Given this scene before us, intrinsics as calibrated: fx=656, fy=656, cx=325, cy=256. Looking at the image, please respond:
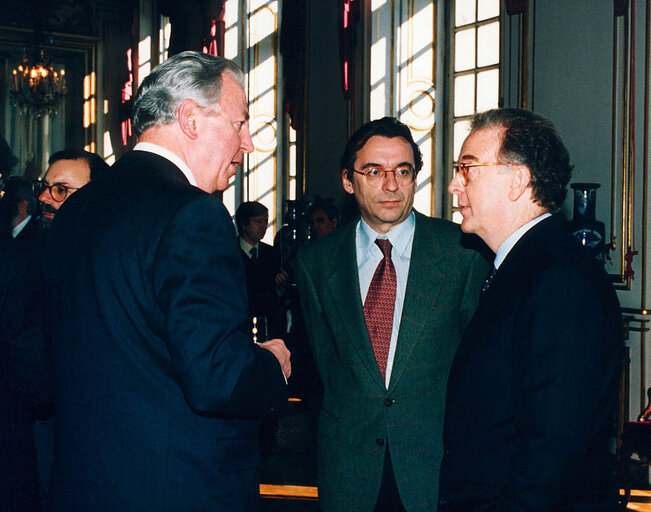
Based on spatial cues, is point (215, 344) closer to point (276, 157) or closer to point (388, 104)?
point (388, 104)

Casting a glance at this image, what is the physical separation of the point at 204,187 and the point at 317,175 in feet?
20.9

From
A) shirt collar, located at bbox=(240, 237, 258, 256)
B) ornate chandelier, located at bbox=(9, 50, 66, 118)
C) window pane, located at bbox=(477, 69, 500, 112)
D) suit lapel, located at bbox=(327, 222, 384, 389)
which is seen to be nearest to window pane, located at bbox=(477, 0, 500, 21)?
window pane, located at bbox=(477, 69, 500, 112)

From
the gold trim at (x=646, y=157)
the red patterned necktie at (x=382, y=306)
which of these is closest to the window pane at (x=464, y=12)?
the gold trim at (x=646, y=157)

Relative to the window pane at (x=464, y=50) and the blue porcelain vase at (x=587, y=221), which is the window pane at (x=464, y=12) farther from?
the blue porcelain vase at (x=587, y=221)

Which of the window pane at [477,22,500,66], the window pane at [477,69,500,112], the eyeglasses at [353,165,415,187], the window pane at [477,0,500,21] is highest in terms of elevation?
the window pane at [477,0,500,21]

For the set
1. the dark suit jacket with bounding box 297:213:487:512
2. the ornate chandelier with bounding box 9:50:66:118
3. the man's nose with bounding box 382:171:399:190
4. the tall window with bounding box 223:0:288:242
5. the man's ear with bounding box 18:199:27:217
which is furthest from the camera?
the ornate chandelier with bounding box 9:50:66:118

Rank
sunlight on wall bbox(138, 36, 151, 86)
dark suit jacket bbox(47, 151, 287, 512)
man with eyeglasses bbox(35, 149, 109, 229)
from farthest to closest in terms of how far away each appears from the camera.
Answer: sunlight on wall bbox(138, 36, 151, 86) → man with eyeglasses bbox(35, 149, 109, 229) → dark suit jacket bbox(47, 151, 287, 512)

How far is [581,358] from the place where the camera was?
1287mm

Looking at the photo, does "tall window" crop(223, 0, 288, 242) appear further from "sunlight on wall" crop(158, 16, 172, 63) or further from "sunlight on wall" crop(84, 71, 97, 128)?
"sunlight on wall" crop(84, 71, 97, 128)

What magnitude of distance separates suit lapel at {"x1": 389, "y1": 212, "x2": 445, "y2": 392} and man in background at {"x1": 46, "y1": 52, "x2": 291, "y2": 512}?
62 centimetres

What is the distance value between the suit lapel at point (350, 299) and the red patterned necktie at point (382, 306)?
4cm

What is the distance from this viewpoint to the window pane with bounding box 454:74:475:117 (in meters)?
5.96

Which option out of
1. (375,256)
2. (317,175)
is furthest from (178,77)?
(317,175)

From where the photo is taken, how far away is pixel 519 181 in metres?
1.56
